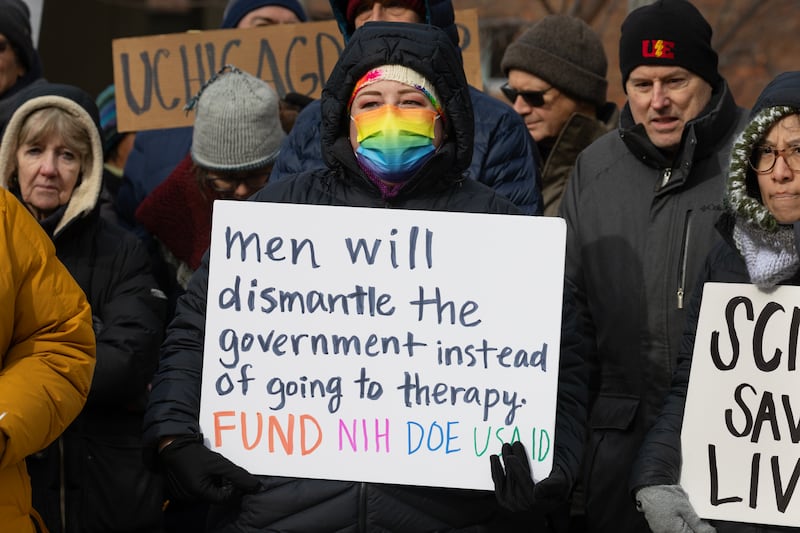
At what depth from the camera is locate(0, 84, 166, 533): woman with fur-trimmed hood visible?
436cm

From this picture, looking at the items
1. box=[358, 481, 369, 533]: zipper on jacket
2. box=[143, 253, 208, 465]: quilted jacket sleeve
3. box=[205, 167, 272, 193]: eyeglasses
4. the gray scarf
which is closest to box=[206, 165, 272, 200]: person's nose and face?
box=[205, 167, 272, 193]: eyeglasses

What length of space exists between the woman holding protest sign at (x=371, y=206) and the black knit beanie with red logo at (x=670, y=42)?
1150 millimetres

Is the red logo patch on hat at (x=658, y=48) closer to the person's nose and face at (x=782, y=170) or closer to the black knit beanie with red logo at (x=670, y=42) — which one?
the black knit beanie with red logo at (x=670, y=42)

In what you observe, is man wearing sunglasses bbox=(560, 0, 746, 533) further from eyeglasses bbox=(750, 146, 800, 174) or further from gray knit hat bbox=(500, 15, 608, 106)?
gray knit hat bbox=(500, 15, 608, 106)

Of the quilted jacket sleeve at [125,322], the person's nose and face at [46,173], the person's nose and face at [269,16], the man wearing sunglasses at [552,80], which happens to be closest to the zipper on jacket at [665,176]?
the man wearing sunglasses at [552,80]

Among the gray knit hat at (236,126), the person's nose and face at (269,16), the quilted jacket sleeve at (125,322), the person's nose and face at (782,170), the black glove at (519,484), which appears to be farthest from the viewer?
the person's nose and face at (269,16)

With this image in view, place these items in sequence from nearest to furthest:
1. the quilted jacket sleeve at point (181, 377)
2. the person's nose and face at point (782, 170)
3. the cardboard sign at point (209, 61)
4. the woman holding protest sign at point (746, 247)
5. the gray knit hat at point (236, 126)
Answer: the quilted jacket sleeve at point (181, 377), the woman holding protest sign at point (746, 247), the person's nose and face at point (782, 170), the gray knit hat at point (236, 126), the cardboard sign at point (209, 61)

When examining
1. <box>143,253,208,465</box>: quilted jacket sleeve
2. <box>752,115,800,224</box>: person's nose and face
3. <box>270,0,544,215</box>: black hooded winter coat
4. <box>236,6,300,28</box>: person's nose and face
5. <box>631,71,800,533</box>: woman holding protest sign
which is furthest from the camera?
<box>236,6,300,28</box>: person's nose and face

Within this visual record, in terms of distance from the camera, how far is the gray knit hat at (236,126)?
5.23 metres

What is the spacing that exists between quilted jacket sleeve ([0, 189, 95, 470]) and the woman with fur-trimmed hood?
0.70 meters

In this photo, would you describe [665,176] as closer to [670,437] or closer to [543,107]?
[670,437]

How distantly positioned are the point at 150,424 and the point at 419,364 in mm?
696

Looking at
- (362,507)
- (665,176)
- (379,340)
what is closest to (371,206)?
(379,340)

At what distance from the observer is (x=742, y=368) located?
3635 mm
